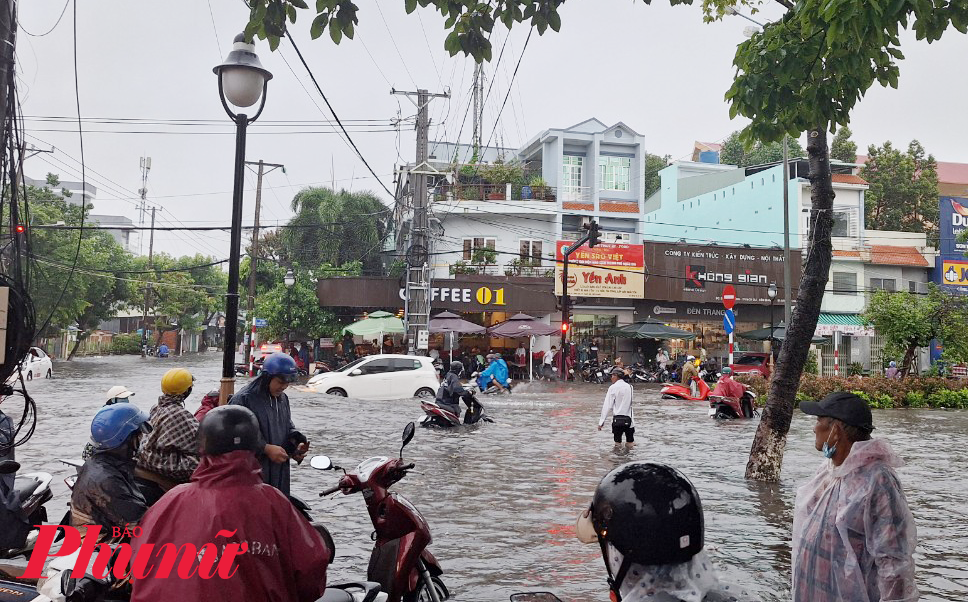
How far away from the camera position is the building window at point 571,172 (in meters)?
36.7

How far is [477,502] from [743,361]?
2556cm

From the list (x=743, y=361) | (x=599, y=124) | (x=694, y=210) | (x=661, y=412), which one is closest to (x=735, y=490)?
(x=661, y=412)

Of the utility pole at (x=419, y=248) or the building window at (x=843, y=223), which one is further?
the building window at (x=843, y=223)

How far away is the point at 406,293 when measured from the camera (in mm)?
24734

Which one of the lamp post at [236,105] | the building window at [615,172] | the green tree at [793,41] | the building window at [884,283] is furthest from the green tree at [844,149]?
the lamp post at [236,105]

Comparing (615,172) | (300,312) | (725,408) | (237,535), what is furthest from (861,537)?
(615,172)

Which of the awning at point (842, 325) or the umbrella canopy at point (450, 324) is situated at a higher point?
the awning at point (842, 325)

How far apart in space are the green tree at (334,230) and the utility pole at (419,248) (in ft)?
38.1

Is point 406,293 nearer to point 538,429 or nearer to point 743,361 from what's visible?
point 538,429

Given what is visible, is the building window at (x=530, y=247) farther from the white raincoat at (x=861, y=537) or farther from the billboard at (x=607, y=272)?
the white raincoat at (x=861, y=537)

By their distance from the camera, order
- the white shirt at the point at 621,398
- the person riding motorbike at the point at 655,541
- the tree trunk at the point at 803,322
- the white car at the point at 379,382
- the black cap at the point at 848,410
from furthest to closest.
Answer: the white car at the point at 379,382
the white shirt at the point at 621,398
the tree trunk at the point at 803,322
the black cap at the point at 848,410
the person riding motorbike at the point at 655,541

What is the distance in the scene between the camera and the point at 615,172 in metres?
37.0

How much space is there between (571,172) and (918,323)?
1778 centimetres

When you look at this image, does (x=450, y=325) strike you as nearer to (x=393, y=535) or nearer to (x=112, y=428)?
(x=393, y=535)
